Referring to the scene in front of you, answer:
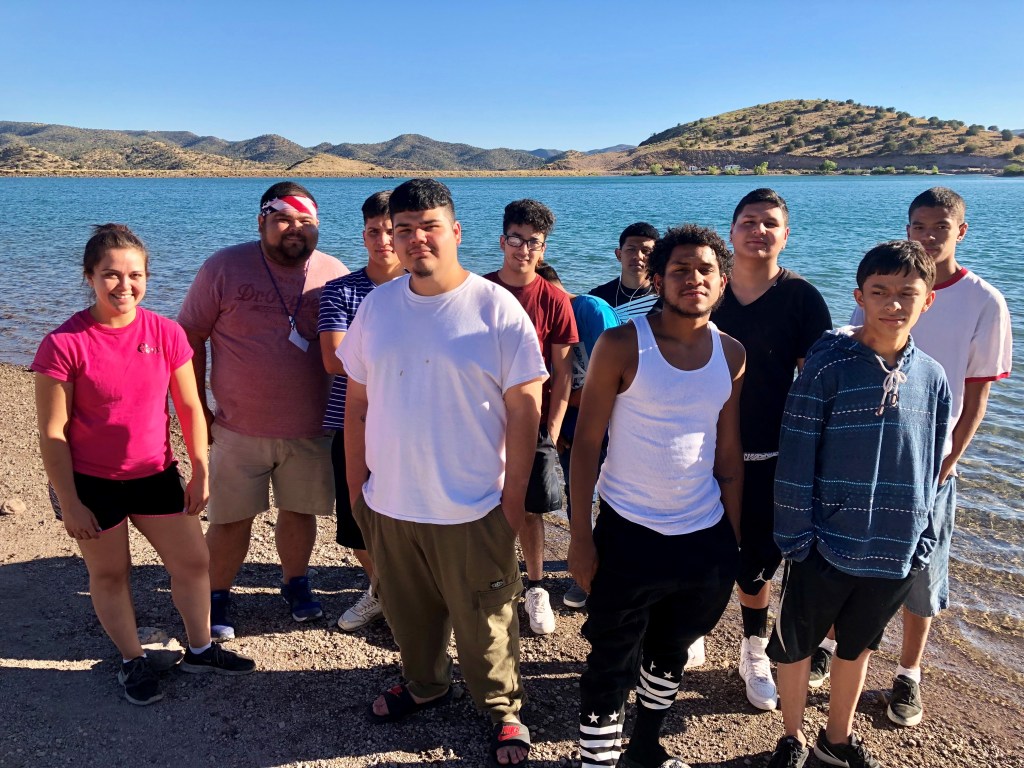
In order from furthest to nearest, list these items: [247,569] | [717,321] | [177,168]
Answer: [177,168] → [247,569] → [717,321]

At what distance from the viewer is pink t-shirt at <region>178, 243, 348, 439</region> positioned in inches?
152

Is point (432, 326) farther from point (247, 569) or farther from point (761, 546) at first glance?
point (247, 569)

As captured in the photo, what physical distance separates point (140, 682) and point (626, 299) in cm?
340

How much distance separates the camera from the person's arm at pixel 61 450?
3041 mm

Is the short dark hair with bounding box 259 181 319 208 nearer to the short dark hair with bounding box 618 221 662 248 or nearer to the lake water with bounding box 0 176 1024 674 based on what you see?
the short dark hair with bounding box 618 221 662 248

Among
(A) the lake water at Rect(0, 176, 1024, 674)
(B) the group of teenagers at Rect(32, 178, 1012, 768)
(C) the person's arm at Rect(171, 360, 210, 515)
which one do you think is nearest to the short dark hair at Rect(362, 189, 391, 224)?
(B) the group of teenagers at Rect(32, 178, 1012, 768)

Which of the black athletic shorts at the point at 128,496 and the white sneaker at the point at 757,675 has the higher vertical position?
the black athletic shorts at the point at 128,496

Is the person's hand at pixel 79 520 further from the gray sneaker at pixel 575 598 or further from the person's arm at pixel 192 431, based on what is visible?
the gray sneaker at pixel 575 598

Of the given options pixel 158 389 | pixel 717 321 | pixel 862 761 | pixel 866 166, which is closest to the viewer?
pixel 862 761

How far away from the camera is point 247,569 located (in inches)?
189

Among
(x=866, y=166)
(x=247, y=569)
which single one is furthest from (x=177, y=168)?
(x=247, y=569)

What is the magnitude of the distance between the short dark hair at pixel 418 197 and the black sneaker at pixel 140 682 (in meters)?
Answer: 2.46

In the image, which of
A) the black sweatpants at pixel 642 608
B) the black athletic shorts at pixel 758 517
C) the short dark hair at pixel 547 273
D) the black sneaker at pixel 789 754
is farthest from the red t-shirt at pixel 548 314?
the black sneaker at pixel 789 754

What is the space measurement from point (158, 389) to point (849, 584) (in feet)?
10.0
